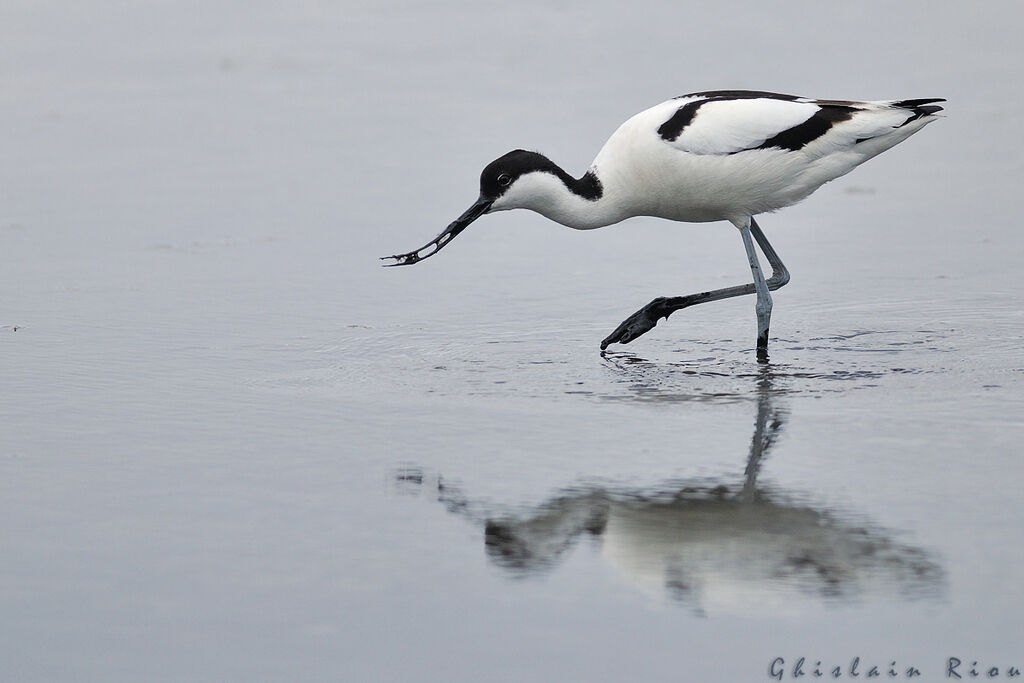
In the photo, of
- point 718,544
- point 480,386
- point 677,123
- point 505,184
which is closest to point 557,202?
point 505,184

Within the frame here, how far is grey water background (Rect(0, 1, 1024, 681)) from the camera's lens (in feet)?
14.7

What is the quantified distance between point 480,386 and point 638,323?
1056mm

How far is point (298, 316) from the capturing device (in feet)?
27.1

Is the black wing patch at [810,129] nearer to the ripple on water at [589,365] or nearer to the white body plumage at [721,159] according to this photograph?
the white body plumage at [721,159]

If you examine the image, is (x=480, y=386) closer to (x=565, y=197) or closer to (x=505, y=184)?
(x=505, y=184)

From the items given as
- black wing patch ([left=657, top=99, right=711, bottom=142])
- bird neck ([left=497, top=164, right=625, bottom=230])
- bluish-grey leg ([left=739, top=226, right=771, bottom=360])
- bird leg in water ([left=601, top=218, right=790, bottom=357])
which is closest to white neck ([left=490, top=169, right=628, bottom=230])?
bird neck ([left=497, top=164, right=625, bottom=230])

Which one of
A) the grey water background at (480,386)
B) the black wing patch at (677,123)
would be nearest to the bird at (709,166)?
the black wing patch at (677,123)

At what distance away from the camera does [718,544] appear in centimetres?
497

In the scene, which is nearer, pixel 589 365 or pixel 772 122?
pixel 589 365

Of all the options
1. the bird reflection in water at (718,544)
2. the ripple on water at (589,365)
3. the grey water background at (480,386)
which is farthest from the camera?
the ripple on water at (589,365)

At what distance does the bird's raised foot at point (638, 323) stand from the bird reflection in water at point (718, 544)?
6.47 feet

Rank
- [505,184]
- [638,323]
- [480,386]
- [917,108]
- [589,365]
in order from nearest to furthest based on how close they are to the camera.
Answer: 1. [480,386]
2. [589,365]
3. [638,323]
4. [505,184]
5. [917,108]

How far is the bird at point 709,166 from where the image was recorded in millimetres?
7910

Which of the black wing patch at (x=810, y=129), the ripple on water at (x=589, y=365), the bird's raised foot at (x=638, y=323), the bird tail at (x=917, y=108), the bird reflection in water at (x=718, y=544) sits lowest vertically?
the bird reflection in water at (x=718, y=544)
